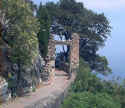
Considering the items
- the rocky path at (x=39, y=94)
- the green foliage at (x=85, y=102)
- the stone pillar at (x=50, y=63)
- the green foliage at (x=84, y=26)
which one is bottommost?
the green foliage at (x=85, y=102)

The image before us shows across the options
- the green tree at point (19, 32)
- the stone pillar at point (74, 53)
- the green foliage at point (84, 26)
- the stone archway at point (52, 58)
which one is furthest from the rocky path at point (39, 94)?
the green foliage at point (84, 26)

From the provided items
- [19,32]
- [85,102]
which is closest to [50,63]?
[85,102]

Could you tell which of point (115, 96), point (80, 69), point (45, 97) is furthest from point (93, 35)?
point (45, 97)

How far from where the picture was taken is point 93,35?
33.8 m

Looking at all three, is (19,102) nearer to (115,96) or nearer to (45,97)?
(45,97)

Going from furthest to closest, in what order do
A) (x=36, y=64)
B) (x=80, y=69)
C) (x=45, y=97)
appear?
(x=80, y=69)
(x=36, y=64)
(x=45, y=97)

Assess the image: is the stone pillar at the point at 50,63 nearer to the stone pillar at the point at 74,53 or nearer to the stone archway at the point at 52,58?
the stone archway at the point at 52,58

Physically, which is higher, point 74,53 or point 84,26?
point 84,26

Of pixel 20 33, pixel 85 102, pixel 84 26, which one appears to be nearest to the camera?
pixel 20 33

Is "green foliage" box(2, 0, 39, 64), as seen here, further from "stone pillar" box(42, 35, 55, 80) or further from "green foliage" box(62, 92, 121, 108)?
"stone pillar" box(42, 35, 55, 80)

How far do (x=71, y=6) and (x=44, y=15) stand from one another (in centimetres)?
991

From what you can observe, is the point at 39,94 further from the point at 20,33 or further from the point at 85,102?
the point at 20,33

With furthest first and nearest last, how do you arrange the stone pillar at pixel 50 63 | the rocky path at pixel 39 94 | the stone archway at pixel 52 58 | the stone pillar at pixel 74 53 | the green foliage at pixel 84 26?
the green foliage at pixel 84 26 → the stone pillar at pixel 74 53 → the stone archway at pixel 52 58 → the stone pillar at pixel 50 63 → the rocky path at pixel 39 94

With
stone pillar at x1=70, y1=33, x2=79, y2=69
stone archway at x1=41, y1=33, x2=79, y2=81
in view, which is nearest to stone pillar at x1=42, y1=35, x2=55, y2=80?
stone archway at x1=41, y1=33, x2=79, y2=81
